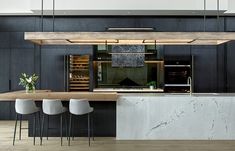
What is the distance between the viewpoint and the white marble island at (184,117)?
6855 mm

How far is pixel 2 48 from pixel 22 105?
3.86 metres

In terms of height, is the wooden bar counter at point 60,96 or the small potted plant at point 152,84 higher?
the small potted plant at point 152,84

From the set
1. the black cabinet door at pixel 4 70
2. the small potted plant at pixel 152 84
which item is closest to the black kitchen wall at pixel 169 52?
the black cabinet door at pixel 4 70

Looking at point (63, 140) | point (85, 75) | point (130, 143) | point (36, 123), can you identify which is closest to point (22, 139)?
point (36, 123)

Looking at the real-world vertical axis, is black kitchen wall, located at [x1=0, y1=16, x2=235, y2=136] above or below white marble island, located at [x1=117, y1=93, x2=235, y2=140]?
above

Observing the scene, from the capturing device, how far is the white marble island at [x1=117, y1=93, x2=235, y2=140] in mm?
6855

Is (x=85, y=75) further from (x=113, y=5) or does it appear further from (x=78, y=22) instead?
(x=113, y=5)

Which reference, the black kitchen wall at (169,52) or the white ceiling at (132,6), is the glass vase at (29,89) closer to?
the black kitchen wall at (169,52)

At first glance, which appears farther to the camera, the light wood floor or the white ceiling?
the white ceiling

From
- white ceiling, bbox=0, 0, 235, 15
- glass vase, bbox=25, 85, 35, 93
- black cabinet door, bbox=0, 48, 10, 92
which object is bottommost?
glass vase, bbox=25, 85, 35, 93

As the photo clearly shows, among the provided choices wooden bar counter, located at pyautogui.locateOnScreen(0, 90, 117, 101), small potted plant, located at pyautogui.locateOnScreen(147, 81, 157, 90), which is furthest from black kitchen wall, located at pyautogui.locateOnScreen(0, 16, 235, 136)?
wooden bar counter, located at pyautogui.locateOnScreen(0, 90, 117, 101)

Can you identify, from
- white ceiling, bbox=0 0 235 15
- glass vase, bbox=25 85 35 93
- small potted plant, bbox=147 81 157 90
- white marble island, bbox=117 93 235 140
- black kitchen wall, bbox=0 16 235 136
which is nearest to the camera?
white marble island, bbox=117 93 235 140

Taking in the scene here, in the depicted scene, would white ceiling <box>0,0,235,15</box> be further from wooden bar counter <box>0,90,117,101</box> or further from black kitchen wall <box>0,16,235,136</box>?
wooden bar counter <box>0,90,117,101</box>

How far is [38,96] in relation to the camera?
22.0ft
